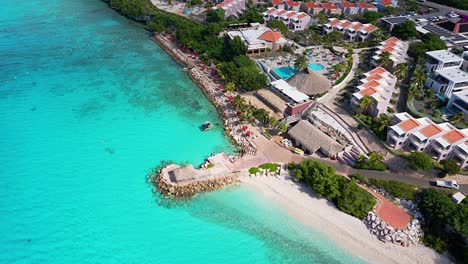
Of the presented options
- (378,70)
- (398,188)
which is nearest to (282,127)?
(398,188)

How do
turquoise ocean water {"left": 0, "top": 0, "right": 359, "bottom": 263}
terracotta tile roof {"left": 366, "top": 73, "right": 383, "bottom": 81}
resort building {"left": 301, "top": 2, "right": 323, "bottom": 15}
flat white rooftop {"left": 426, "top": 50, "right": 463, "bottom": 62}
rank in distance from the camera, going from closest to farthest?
turquoise ocean water {"left": 0, "top": 0, "right": 359, "bottom": 263}, terracotta tile roof {"left": 366, "top": 73, "right": 383, "bottom": 81}, flat white rooftop {"left": 426, "top": 50, "right": 463, "bottom": 62}, resort building {"left": 301, "top": 2, "right": 323, "bottom": 15}

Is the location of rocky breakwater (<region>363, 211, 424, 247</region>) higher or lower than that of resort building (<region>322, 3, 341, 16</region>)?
lower

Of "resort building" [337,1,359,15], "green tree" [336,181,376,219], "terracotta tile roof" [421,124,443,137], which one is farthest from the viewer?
"resort building" [337,1,359,15]

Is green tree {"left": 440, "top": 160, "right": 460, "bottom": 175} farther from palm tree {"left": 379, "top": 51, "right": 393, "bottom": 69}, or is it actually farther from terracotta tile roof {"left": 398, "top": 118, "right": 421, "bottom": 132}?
palm tree {"left": 379, "top": 51, "right": 393, "bottom": 69}

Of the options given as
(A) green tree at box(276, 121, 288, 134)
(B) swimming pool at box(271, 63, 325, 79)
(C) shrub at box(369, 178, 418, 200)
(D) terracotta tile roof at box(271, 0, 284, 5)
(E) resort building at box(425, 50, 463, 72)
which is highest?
(D) terracotta tile roof at box(271, 0, 284, 5)

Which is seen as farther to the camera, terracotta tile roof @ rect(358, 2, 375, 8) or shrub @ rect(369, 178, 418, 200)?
terracotta tile roof @ rect(358, 2, 375, 8)

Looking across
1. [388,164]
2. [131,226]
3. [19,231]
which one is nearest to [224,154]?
[131,226]

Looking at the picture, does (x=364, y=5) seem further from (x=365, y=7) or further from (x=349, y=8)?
(x=349, y=8)

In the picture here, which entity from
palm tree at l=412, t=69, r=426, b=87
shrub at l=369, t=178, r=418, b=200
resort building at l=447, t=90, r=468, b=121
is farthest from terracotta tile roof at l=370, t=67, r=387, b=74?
shrub at l=369, t=178, r=418, b=200
